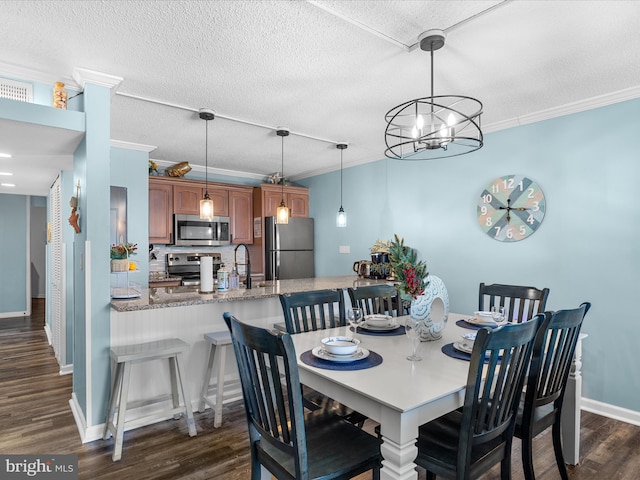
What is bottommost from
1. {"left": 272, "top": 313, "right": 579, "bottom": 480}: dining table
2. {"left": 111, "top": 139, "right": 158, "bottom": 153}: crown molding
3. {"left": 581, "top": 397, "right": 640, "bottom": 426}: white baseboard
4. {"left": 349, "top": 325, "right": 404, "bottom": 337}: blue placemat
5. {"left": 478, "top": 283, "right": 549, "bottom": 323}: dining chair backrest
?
{"left": 581, "top": 397, "right": 640, "bottom": 426}: white baseboard

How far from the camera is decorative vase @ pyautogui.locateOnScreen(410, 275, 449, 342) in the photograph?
6.24 feet

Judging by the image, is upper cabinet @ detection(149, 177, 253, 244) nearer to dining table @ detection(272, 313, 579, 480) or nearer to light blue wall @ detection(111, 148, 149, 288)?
light blue wall @ detection(111, 148, 149, 288)

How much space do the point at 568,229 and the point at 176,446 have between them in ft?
10.9

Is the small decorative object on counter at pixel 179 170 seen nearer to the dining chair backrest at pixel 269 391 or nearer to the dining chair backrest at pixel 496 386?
the dining chair backrest at pixel 269 391

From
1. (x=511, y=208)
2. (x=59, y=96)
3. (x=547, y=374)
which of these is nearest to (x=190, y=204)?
(x=59, y=96)

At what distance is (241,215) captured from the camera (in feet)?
18.2

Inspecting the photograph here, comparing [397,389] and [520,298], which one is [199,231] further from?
[397,389]

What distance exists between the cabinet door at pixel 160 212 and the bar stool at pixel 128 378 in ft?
7.97

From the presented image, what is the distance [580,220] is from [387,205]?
2076mm

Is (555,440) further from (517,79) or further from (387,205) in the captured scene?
(387,205)

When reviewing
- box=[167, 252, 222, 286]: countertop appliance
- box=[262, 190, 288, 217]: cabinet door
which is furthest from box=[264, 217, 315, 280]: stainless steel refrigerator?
box=[167, 252, 222, 286]: countertop appliance

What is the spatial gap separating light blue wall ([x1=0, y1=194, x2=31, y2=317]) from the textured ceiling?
13.8ft

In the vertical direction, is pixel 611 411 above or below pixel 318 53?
below

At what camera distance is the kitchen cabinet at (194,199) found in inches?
194
